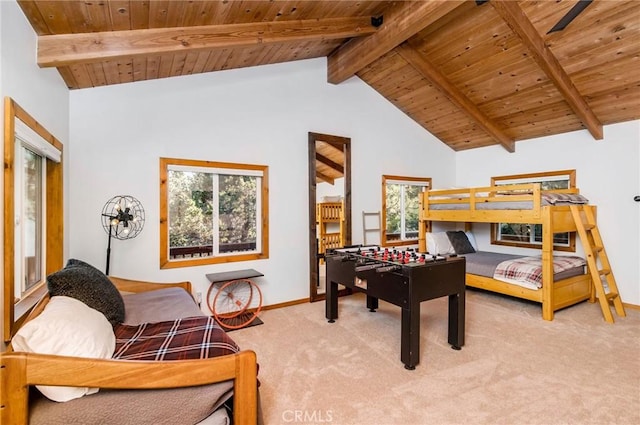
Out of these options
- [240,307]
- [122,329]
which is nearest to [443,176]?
[240,307]

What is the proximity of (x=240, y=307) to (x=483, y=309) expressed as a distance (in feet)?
9.88

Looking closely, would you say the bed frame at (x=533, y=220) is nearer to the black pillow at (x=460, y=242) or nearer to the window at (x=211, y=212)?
the black pillow at (x=460, y=242)

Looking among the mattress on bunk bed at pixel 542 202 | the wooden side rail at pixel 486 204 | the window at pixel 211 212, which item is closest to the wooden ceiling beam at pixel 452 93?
the wooden side rail at pixel 486 204

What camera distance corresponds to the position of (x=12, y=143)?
5.52 ft

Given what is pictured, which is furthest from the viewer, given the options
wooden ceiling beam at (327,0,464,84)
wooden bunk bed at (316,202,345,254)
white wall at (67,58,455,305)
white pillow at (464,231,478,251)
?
wooden bunk bed at (316,202,345,254)

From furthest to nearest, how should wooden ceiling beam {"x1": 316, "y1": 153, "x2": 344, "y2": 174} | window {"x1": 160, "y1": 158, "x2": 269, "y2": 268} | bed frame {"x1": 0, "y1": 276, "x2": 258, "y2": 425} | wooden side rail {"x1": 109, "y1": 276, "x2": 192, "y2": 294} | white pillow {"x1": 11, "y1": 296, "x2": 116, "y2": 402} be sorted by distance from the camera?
1. wooden ceiling beam {"x1": 316, "y1": 153, "x2": 344, "y2": 174}
2. window {"x1": 160, "y1": 158, "x2": 269, "y2": 268}
3. wooden side rail {"x1": 109, "y1": 276, "x2": 192, "y2": 294}
4. white pillow {"x1": 11, "y1": 296, "x2": 116, "y2": 402}
5. bed frame {"x1": 0, "y1": 276, "x2": 258, "y2": 425}

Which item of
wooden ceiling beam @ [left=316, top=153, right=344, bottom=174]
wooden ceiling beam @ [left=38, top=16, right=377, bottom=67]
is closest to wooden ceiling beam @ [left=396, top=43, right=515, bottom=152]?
wooden ceiling beam @ [left=38, top=16, right=377, bottom=67]

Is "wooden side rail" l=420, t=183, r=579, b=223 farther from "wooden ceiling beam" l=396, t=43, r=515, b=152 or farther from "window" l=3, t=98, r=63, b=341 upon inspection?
"window" l=3, t=98, r=63, b=341

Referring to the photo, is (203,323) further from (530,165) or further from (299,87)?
(530,165)

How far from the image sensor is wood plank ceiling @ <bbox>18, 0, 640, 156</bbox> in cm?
235

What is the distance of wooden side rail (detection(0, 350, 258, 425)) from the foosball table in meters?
1.48

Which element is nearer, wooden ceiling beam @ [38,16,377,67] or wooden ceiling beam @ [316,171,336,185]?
wooden ceiling beam @ [38,16,377,67]

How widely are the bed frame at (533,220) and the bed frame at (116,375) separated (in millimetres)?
3655

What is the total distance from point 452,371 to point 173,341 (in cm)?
206
